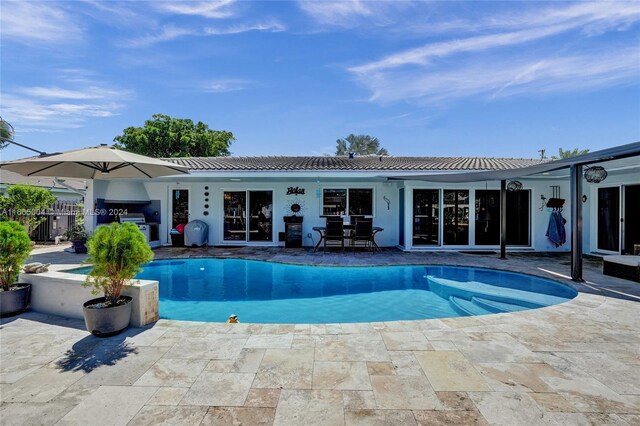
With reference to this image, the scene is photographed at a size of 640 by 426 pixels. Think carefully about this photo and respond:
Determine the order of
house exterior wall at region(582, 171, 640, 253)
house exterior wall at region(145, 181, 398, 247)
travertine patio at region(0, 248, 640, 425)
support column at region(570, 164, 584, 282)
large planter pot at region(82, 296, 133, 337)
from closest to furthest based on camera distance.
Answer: travertine patio at region(0, 248, 640, 425) < large planter pot at region(82, 296, 133, 337) < support column at region(570, 164, 584, 282) < house exterior wall at region(582, 171, 640, 253) < house exterior wall at region(145, 181, 398, 247)

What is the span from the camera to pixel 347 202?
37.5 feet

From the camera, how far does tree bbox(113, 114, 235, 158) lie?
2408cm

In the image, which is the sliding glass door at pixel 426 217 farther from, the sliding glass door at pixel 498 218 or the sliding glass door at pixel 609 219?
the sliding glass door at pixel 609 219

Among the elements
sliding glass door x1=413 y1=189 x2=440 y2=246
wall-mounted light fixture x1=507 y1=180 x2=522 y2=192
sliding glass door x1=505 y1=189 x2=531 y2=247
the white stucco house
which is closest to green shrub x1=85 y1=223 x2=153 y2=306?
the white stucco house

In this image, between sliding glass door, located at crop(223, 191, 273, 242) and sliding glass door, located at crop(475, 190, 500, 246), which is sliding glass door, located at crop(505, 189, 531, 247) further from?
sliding glass door, located at crop(223, 191, 273, 242)

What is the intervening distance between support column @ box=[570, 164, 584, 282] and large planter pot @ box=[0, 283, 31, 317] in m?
9.27

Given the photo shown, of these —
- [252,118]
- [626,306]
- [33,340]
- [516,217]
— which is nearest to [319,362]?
[33,340]

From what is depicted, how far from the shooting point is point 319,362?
2.84 metres

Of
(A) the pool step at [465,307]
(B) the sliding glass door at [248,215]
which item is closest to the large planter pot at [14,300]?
(A) the pool step at [465,307]

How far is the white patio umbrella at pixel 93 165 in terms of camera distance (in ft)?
19.7

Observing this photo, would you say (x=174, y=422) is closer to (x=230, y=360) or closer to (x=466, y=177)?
(x=230, y=360)

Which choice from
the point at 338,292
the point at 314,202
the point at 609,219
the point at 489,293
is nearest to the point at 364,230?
the point at 314,202

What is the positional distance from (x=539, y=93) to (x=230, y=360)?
14068mm

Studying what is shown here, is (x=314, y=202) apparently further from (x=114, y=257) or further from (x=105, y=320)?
(x=105, y=320)
